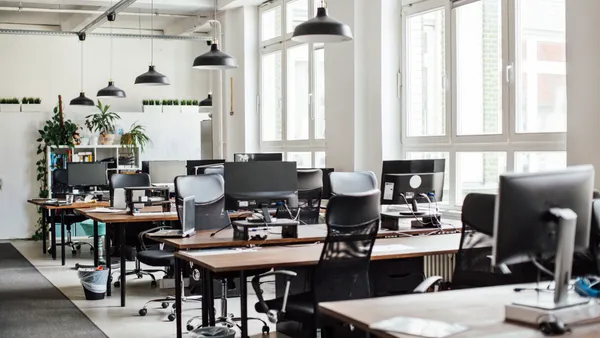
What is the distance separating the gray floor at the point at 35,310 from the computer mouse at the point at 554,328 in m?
4.20

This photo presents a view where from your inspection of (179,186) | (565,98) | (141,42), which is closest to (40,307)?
(179,186)

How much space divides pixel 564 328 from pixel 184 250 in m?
3.15

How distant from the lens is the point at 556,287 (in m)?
2.90

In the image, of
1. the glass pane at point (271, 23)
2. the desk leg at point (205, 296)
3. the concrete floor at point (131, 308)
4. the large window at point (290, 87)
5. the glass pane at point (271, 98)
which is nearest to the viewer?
the desk leg at point (205, 296)

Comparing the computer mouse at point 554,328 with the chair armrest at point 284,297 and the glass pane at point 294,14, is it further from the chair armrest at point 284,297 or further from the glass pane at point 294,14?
the glass pane at point 294,14

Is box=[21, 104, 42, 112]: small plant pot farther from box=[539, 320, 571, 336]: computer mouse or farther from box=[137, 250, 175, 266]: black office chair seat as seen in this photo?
box=[539, 320, 571, 336]: computer mouse

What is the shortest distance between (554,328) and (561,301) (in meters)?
0.26

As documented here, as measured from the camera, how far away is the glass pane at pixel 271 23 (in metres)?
11.5

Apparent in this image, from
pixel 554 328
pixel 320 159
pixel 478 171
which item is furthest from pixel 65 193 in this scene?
pixel 554 328

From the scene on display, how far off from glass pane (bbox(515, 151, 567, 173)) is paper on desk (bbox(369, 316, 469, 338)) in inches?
158

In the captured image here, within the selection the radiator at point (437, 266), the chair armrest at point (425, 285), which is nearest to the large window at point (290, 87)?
the radiator at point (437, 266)

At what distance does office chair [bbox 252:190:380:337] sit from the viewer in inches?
168

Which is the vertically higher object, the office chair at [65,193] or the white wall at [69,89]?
the white wall at [69,89]

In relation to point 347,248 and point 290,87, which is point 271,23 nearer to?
point 290,87
